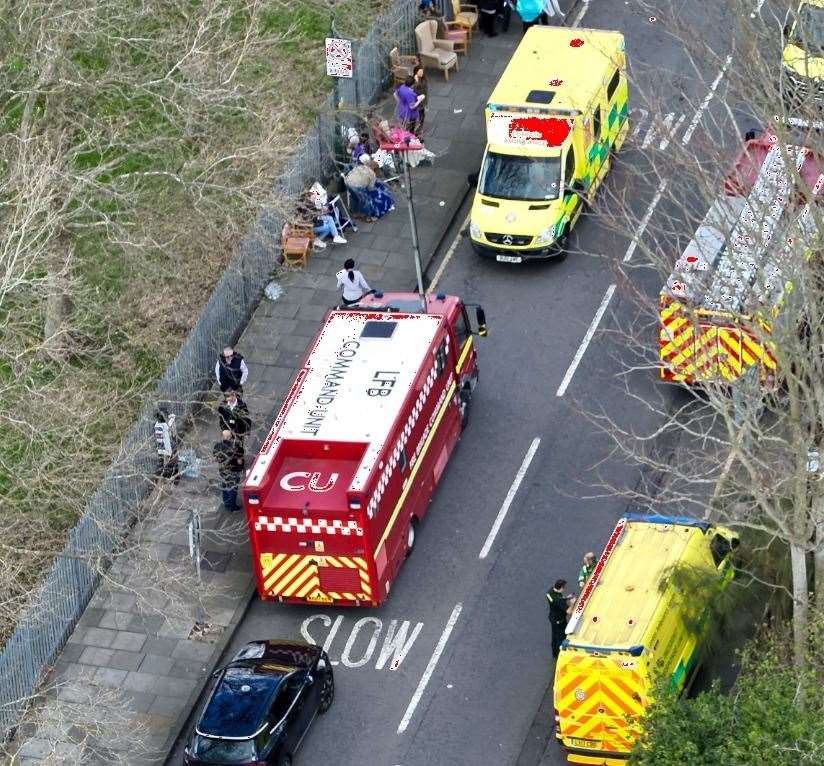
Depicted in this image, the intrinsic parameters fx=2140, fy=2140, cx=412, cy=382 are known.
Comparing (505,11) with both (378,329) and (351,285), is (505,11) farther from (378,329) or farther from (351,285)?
(378,329)

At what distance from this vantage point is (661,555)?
3123 centimetres

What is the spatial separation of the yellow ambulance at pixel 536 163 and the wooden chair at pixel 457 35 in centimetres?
527

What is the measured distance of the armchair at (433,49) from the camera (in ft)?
148

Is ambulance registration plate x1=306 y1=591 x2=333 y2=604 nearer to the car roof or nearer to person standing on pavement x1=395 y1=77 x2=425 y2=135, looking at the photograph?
the car roof

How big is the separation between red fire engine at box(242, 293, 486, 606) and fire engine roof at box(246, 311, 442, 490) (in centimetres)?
2

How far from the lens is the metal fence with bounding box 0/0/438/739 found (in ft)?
107

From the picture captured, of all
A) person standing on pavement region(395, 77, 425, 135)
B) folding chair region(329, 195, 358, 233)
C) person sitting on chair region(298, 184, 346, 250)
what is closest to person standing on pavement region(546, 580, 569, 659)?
person sitting on chair region(298, 184, 346, 250)

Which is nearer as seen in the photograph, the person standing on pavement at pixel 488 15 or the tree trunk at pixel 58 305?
the tree trunk at pixel 58 305

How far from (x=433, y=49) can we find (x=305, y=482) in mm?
15334

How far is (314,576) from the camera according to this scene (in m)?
33.2

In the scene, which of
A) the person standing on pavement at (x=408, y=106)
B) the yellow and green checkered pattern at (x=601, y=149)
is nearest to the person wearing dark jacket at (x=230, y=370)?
the yellow and green checkered pattern at (x=601, y=149)

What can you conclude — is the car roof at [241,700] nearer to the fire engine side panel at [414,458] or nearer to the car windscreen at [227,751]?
the car windscreen at [227,751]

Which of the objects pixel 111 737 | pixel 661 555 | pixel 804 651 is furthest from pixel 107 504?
pixel 804 651

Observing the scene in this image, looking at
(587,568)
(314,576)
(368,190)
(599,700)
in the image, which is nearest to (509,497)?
(587,568)
